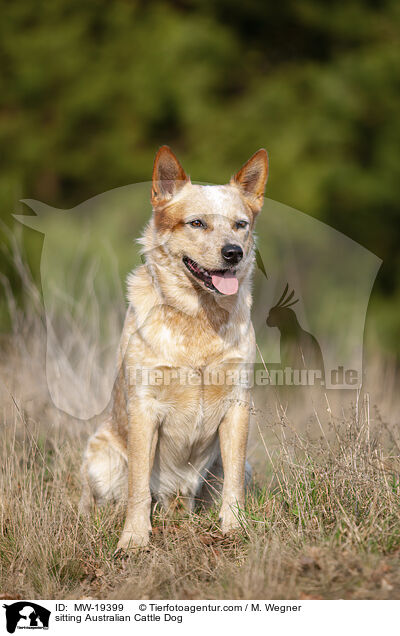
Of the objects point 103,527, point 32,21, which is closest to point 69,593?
point 103,527

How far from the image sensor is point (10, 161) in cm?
1159

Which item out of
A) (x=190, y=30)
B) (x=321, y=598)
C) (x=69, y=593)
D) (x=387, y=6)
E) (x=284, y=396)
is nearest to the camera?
(x=321, y=598)

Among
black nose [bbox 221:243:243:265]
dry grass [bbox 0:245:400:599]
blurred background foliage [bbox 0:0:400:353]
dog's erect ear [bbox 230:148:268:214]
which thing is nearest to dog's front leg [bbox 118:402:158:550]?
dry grass [bbox 0:245:400:599]

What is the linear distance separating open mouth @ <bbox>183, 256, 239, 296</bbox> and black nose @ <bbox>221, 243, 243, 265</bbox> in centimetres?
9

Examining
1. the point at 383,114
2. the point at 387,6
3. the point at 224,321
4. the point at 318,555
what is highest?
the point at 387,6

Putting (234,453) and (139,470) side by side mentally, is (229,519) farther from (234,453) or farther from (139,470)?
(139,470)

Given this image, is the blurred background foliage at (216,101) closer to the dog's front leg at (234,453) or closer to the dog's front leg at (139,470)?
the dog's front leg at (234,453)

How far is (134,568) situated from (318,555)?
944mm

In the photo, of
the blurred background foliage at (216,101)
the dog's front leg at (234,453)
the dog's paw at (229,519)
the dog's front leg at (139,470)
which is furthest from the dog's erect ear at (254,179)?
the blurred background foliage at (216,101)

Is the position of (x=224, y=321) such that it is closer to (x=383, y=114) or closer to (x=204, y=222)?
(x=204, y=222)
